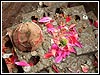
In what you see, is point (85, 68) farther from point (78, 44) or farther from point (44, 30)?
point (44, 30)

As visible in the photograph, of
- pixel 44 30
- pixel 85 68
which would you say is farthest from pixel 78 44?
pixel 44 30

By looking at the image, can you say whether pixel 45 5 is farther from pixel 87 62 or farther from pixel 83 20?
pixel 87 62

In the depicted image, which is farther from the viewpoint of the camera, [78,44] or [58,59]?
[78,44]

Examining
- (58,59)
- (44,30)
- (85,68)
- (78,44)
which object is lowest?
(85,68)

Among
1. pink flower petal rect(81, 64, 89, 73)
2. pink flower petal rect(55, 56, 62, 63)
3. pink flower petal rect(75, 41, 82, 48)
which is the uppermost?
pink flower petal rect(75, 41, 82, 48)

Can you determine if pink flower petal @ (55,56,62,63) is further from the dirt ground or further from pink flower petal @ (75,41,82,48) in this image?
pink flower petal @ (75,41,82,48)

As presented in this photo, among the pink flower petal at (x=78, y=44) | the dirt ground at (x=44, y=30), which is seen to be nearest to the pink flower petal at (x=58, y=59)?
the dirt ground at (x=44, y=30)

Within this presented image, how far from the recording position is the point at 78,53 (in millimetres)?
5242

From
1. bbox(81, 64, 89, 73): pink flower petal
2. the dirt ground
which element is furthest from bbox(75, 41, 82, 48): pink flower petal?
bbox(81, 64, 89, 73): pink flower petal

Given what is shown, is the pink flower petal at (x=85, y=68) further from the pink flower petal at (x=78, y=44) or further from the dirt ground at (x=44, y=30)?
the pink flower petal at (x=78, y=44)

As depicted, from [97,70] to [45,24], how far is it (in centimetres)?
96

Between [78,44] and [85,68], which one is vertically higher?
[78,44]

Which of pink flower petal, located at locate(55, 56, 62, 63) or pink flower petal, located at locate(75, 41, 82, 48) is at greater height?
pink flower petal, located at locate(75, 41, 82, 48)

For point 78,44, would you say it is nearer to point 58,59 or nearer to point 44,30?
point 58,59
